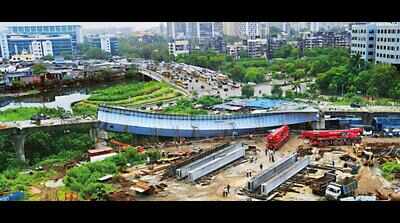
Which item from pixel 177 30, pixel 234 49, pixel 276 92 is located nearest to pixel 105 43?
pixel 177 30

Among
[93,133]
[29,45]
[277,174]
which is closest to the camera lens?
[277,174]

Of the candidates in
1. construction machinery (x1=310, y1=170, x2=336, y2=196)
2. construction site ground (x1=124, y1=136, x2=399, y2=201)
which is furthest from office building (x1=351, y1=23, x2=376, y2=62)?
construction machinery (x1=310, y1=170, x2=336, y2=196)

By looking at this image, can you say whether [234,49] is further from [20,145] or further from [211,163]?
[211,163]

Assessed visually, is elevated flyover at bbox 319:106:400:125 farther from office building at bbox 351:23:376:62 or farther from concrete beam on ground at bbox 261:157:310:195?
office building at bbox 351:23:376:62

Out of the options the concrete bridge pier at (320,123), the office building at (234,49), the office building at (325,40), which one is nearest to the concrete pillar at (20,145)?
the concrete bridge pier at (320,123)

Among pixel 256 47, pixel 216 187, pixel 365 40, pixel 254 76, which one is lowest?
pixel 216 187

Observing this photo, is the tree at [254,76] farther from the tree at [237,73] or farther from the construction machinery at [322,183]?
the construction machinery at [322,183]

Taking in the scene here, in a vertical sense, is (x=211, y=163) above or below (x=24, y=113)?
below
